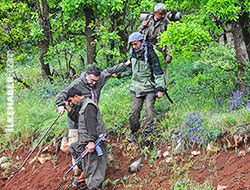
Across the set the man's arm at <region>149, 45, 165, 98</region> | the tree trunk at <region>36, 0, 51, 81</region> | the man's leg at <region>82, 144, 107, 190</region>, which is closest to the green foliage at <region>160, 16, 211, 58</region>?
the man's arm at <region>149, 45, 165, 98</region>

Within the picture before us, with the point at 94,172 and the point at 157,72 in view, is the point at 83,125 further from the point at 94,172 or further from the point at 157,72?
the point at 157,72

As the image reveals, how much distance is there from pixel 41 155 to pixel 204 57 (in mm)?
4024

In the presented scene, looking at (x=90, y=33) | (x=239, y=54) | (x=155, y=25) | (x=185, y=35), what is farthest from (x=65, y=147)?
(x=90, y=33)

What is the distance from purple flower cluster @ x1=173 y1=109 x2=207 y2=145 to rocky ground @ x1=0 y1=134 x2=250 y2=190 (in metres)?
0.18

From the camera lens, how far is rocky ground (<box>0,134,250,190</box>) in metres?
4.13

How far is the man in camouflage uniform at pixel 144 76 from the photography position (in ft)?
17.4

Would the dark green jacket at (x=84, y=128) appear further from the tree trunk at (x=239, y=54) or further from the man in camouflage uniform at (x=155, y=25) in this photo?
the tree trunk at (x=239, y=54)

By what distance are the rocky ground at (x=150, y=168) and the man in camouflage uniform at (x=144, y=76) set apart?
69 centimetres

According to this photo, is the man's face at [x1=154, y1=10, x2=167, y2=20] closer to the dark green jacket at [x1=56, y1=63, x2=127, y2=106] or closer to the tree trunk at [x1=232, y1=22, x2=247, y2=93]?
the tree trunk at [x1=232, y1=22, x2=247, y2=93]

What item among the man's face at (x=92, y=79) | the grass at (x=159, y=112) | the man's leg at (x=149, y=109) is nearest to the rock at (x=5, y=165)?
the grass at (x=159, y=112)

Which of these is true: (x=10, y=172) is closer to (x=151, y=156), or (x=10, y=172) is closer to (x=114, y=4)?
(x=151, y=156)

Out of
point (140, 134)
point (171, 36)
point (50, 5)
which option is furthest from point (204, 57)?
point (50, 5)

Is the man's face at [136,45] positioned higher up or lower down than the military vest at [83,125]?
higher up

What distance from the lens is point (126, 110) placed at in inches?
262
